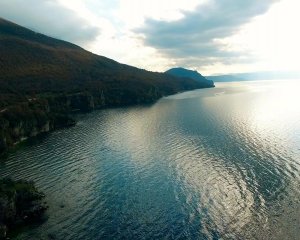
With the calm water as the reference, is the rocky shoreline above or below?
above

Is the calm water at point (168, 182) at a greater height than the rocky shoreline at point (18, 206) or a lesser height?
lesser

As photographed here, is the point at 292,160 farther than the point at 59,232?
Yes

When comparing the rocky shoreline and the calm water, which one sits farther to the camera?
the rocky shoreline

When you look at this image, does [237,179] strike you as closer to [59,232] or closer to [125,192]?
[125,192]

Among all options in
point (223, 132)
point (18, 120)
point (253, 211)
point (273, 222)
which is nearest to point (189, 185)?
point (253, 211)
